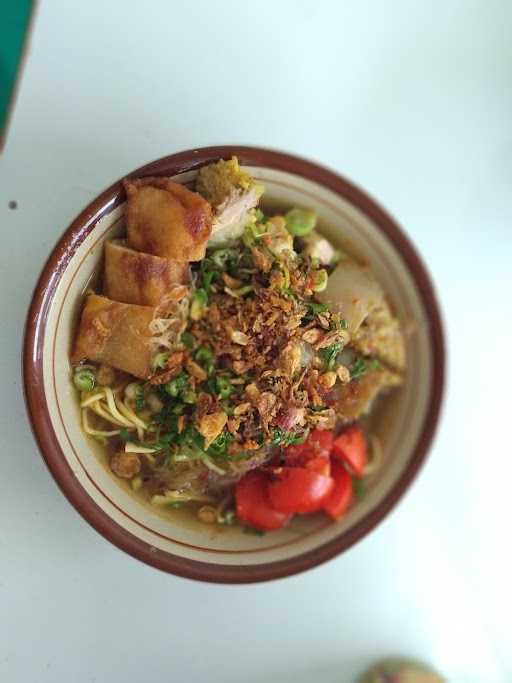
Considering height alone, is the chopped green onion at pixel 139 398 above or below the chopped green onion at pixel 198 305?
below

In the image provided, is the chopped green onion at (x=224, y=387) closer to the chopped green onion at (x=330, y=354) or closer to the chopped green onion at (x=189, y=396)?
the chopped green onion at (x=189, y=396)

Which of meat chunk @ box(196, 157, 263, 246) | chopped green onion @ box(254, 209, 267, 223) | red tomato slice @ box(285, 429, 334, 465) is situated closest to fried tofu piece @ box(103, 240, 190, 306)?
meat chunk @ box(196, 157, 263, 246)

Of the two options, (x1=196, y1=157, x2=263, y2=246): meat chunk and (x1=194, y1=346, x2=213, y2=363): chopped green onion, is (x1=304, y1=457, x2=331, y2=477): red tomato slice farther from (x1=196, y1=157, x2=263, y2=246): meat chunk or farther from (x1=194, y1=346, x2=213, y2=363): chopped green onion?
(x1=196, y1=157, x2=263, y2=246): meat chunk

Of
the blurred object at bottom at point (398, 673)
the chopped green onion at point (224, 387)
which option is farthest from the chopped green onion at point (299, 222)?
the blurred object at bottom at point (398, 673)

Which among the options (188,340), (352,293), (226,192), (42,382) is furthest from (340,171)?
(42,382)

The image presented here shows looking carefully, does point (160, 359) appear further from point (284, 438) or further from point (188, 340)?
point (284, 438)

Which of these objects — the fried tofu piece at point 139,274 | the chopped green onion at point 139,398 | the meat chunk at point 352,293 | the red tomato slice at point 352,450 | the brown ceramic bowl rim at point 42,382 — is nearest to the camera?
Answer: the brown ceramic bowl rim at point 42,382
